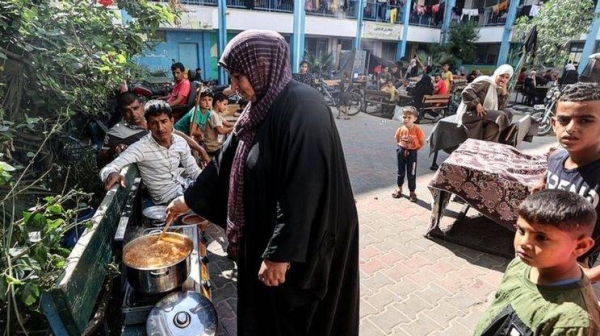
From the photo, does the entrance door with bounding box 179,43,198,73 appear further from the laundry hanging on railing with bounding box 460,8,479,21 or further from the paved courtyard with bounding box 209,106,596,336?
the laundry hanging on railing with bounding box 460,8,479,21

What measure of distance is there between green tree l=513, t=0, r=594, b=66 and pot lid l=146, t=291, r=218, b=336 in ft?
48.8

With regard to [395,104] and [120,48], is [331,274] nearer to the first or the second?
[120,48]

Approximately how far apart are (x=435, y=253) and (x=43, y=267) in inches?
136

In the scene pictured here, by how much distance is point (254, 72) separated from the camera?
1631 millimetres

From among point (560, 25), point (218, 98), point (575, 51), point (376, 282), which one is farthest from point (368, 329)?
point (575, 51)

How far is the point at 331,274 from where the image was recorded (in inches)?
74.8

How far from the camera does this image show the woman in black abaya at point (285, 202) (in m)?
1.56

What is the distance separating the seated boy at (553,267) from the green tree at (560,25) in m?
14.1

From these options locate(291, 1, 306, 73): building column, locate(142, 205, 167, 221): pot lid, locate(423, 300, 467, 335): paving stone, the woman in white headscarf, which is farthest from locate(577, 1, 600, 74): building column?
locate(142, 205, 167, 221): pot lid

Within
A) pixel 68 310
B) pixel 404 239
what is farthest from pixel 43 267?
pixel 404 239

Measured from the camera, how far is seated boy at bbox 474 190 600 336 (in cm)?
130

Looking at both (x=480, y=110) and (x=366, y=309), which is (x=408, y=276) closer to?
(x=366, y=309)

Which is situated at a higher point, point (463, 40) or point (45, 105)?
point (463, 40)

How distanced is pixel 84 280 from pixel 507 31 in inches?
973
